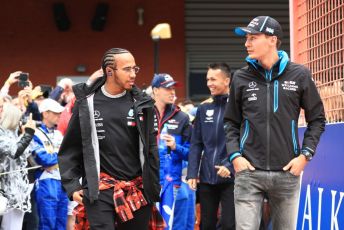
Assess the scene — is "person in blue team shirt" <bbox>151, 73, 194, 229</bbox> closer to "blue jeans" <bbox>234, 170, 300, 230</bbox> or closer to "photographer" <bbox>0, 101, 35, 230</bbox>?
"photographer" <bbox>0, 101, 35, 230</bbox>

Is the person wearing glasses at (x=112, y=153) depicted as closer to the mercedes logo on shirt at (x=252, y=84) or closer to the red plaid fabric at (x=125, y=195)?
the red plaid fabric at (x=125, y=195)

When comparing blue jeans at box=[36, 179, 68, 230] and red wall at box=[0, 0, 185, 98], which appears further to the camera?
red wall at box=[0, 0, 185, 98]

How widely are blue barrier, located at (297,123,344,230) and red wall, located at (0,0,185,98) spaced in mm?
13726

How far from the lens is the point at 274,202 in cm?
636

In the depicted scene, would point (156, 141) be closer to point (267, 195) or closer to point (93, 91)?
point (93, 91)

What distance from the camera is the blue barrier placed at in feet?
23.9

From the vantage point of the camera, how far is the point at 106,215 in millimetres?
5977

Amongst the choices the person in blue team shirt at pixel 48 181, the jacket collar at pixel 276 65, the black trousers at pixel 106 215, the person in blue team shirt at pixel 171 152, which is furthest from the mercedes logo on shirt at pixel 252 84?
the person in blue team shirt at pixel 48 181

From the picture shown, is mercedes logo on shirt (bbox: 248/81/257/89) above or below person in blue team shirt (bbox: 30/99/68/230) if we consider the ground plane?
above

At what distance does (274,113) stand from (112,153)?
130 cm

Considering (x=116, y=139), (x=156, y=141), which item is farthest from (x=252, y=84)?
(x=116, y=139)

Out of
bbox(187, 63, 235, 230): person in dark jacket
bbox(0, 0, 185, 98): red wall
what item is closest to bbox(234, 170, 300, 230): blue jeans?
bbox(187, 63, 235, 230): person in dark jacket

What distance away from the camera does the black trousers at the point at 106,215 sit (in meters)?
5.94

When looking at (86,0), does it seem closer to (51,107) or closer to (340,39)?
(51,107)
